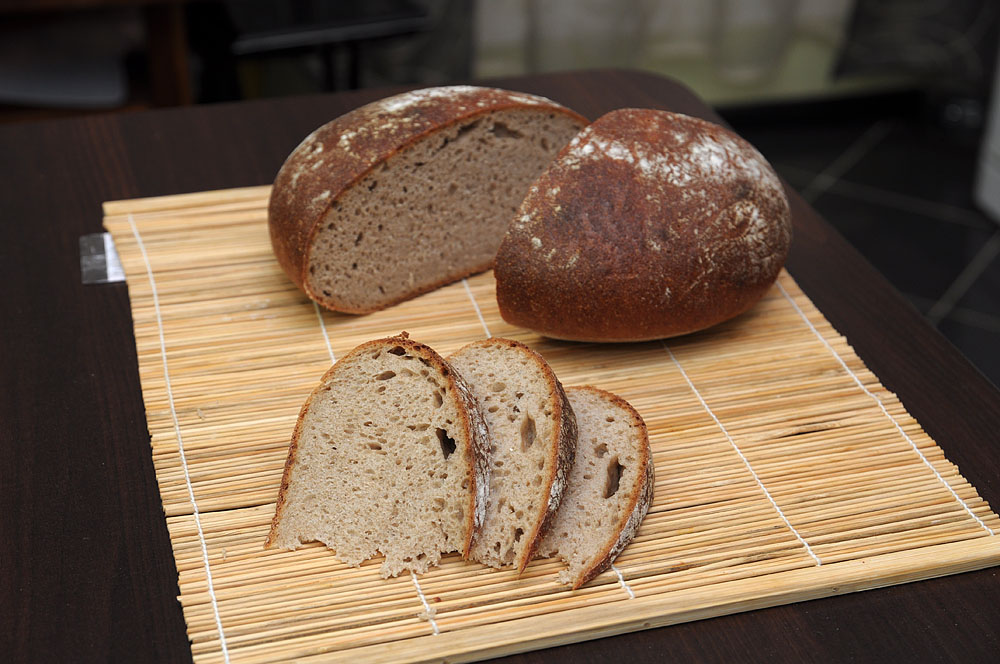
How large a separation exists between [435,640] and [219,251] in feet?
3.04

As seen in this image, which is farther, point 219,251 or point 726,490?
point 219,251

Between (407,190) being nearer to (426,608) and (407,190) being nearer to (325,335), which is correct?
(325,335)

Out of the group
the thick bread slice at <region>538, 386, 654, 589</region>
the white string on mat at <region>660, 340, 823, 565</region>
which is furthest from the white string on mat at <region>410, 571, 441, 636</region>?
the white string on mat at <region>660, 340, 823, 565</region>

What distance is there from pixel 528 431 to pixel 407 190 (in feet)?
1.80

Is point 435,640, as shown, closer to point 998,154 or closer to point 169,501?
point 169,501

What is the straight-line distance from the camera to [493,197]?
1.75 meters

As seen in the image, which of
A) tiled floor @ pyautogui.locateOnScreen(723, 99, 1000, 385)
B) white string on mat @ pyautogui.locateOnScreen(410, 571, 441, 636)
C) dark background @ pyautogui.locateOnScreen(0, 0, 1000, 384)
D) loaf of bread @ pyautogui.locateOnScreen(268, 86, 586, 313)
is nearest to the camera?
white string on mat @ pyautogui.locateOnScreen(410, 571, 441, 636)

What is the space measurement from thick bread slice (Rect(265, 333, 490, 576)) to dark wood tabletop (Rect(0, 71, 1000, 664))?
0.55ft

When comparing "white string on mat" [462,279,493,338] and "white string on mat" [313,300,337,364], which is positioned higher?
"white string on mat" [462,279,493,338]

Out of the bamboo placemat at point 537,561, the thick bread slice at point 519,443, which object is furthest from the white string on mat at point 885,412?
the thick bread slice at point 519,443

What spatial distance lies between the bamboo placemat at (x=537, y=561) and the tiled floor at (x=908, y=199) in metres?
1.64

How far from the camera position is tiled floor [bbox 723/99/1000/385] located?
310 cm

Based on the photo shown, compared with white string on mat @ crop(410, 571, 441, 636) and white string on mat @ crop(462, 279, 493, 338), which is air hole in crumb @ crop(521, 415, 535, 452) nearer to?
white string on mat @ crop(410, 571, 441, 636)

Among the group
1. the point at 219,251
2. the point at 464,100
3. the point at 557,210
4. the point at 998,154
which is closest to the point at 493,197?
the point at 464,100
